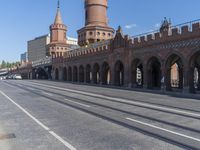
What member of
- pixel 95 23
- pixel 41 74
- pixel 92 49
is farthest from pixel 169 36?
pixel 41 74

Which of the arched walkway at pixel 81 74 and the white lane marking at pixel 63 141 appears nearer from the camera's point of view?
the white lane marking at pixel 63 141

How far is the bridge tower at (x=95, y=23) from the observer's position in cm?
6475

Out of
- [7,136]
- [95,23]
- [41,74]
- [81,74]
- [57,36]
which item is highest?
[95,23]

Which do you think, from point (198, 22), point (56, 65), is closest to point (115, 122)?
point (198, 22)

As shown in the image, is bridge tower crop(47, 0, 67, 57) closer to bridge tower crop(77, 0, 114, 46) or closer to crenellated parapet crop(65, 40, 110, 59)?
bridge tower crop(77, 0, 114, 46)

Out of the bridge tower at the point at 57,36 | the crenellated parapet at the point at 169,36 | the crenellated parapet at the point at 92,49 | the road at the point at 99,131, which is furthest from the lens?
the bridge tower at the point at 57,36

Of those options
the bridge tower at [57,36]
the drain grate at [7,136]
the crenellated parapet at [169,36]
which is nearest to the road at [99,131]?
the drain grate at [7,136]

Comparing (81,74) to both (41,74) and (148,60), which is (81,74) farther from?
(41,74)

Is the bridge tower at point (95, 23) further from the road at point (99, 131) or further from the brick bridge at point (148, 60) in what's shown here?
the road at point (99, 131)

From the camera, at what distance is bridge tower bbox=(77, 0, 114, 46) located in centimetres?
6475

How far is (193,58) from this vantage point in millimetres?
29547

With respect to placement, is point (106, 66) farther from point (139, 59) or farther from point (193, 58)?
point (193, 58)

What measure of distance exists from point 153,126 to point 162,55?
75.5 ft

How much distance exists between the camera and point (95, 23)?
6538 cm
